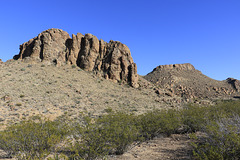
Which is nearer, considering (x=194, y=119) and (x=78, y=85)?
(x=194, y=119)

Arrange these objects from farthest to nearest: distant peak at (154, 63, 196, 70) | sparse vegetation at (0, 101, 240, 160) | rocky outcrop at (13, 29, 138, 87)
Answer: distant peak at (154, 63, 196, 70) < rocky outcrop at (13, 29, 138, 87) < sparse vegetation at (0, 101, 240, 160)

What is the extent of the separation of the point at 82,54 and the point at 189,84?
176ft

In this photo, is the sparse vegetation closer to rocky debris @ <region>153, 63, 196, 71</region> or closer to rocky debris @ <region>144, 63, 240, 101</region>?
rocky debris @ <region>144, 63, 240, 101</region>

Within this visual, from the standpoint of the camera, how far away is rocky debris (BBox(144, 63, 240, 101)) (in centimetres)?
6146

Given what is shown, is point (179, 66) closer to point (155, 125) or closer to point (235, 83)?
point (235, 83)

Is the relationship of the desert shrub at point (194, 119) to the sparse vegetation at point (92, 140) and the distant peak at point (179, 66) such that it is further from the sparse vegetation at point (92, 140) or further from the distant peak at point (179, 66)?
the distant peak at point (179, 66)

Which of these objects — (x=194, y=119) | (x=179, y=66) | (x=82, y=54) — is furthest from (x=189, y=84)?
(x=194, y=119)

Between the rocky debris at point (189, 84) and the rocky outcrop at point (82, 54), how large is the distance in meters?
22.2

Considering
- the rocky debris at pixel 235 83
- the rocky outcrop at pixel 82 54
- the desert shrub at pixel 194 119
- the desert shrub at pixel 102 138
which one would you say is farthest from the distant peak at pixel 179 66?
the desert shrub at pixel 102 138

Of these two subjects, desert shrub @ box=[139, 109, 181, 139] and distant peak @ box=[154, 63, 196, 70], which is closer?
desert shrub @ box=[139, 109, 181, 139]

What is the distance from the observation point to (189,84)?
68938mm

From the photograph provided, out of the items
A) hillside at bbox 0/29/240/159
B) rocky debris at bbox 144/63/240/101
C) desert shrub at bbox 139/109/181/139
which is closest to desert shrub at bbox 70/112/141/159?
hillside at bbox 0/29/240/159

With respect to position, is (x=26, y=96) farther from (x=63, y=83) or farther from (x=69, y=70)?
(x=69, y=70)

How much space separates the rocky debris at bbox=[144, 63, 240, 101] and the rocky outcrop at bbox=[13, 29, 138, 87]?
2219 centimetres
